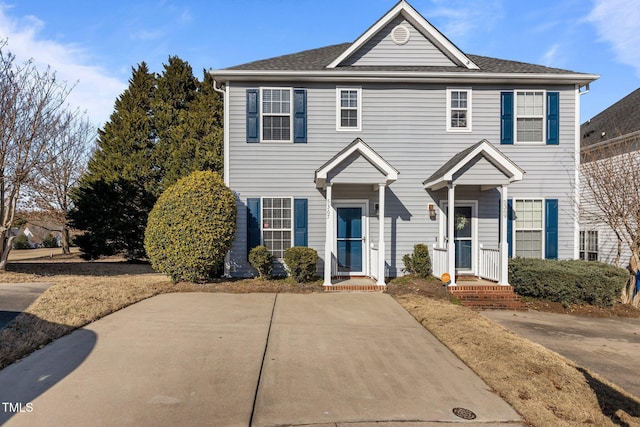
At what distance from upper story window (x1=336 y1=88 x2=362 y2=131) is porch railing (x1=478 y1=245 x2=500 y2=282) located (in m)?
4.96

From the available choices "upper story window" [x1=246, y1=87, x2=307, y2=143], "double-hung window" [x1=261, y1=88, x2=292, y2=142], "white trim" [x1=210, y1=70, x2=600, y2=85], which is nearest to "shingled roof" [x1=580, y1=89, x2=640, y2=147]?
"white trim" [x1=210, y1=70, x2=600, y2=85]

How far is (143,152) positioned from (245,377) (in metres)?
14.4

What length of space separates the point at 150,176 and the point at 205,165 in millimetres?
2976

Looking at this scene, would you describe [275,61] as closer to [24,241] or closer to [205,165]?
[205,165]

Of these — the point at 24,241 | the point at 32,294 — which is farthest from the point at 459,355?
the point at 24,241

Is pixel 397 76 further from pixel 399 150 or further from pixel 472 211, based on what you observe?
pixel 472 211

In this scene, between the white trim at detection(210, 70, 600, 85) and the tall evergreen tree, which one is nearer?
the white trim at detection(210, 70, 600, 85)

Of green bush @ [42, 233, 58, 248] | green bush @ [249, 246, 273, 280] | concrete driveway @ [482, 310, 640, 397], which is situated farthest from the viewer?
green bush @ [42, 233, 58, 248]

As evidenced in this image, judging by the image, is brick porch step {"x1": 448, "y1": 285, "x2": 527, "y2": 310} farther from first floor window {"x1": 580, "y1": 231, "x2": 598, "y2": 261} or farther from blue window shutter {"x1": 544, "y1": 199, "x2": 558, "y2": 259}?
first floor window {"x1": 580, "y1": 231, "x2": 598, "y2": 261}

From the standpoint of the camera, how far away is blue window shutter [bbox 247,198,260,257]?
10203 millimetres

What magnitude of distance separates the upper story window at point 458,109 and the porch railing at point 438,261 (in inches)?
142

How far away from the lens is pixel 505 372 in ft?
14.3

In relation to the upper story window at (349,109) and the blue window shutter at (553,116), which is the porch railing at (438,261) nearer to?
the upper story window at (349,109)

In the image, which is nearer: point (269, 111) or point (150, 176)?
point (269, 111)
